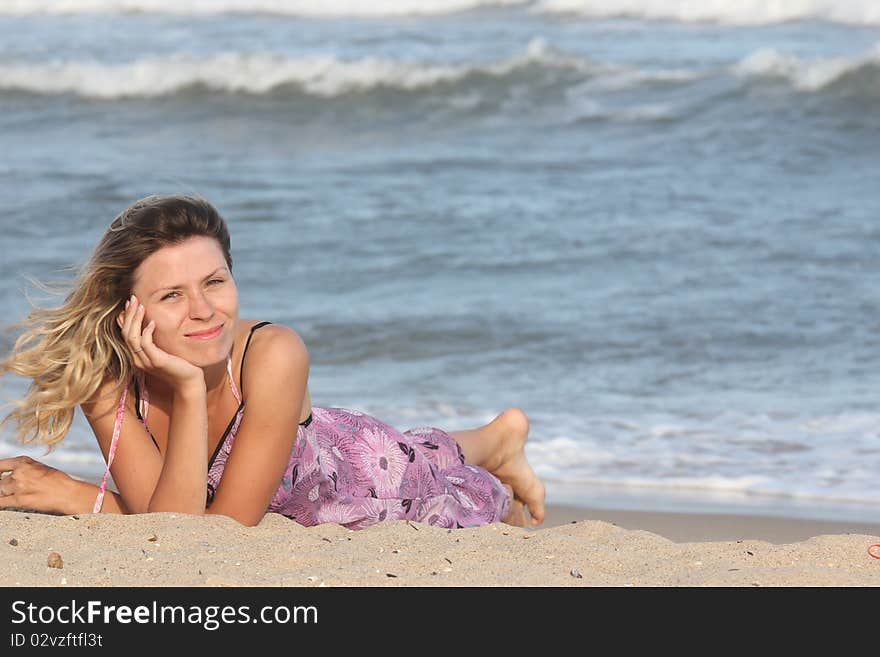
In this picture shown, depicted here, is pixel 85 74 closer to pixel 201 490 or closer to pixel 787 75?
pixel 787 75

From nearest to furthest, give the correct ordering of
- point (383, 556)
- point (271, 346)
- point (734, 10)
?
point (383, 556) < point (271, 346) < point (734, 10)

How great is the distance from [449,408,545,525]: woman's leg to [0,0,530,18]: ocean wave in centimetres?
1464

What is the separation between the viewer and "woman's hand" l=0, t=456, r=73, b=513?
3.87 m

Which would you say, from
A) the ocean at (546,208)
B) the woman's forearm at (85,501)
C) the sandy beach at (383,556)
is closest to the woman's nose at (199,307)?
the sandy beach at (383,556)

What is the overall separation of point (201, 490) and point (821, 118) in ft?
30.9

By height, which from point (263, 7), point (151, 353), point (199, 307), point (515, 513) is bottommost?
point (515, 513)

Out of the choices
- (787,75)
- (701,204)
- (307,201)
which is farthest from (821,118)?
(307,201)

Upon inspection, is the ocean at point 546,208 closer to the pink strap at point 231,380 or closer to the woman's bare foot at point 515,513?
the woman's bare foot at point 515,513

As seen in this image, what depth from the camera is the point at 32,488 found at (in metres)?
3.87

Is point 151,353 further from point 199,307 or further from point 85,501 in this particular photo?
point 85,501

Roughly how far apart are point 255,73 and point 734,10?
6.15m

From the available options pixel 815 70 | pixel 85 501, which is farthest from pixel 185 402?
pixel 815 70

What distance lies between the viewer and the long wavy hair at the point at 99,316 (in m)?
3.54

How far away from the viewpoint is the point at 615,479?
16.8 ft
